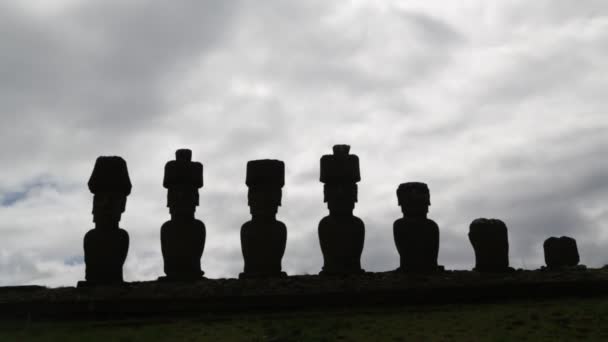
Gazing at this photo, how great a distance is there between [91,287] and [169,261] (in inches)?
88.4

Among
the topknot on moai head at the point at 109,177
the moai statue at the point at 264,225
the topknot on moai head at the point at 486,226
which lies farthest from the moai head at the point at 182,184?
the topknot on moai head at the point at 486,226

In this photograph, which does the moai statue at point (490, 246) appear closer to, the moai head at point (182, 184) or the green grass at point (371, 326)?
the green grass at point (371, 326)

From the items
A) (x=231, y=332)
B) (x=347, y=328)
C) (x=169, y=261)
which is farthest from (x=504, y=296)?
(x=169, y=261)

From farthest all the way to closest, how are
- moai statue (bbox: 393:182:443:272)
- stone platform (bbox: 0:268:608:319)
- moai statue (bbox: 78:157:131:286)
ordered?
moai statue (bbox: 393:182:443:272)
moai statue (bbox: 78:157:131:286)
stone platform (bbox: 0:268:608:319)

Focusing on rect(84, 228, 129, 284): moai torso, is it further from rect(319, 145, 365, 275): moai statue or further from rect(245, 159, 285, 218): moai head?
rect(319, 145, 365, 275): moai statue

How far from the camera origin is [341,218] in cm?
1881

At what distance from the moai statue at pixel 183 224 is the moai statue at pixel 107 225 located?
3.53ft

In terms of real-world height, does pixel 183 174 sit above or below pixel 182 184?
above

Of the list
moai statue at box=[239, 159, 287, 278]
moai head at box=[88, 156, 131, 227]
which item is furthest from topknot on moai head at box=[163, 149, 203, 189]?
moai statue at box=[239, 159, 287, 278]

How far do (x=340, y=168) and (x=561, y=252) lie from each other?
6.68 m

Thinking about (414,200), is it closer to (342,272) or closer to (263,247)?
(342,272)

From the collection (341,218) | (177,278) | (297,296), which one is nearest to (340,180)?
(341,218)

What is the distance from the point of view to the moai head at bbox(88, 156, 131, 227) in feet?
61.3

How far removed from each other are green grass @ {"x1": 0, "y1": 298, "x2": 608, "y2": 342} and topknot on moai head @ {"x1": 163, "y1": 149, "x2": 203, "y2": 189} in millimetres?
5217
